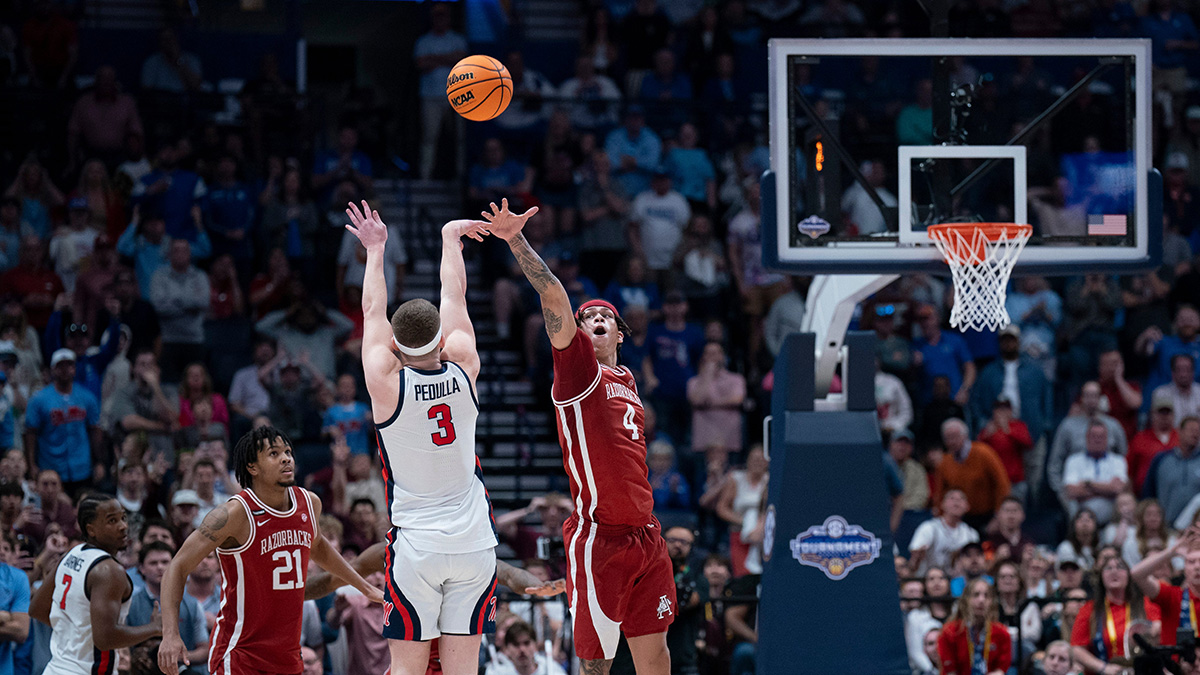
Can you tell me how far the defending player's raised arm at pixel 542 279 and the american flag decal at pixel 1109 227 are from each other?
384 cm

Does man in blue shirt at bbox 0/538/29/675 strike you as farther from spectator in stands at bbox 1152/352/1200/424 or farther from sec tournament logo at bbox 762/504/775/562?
spectator in stands at bbox 1152/352/1200/424

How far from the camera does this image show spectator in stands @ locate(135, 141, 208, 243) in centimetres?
1523

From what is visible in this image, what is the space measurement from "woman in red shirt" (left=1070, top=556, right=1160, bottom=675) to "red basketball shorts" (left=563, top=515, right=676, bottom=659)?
4371 millimetres

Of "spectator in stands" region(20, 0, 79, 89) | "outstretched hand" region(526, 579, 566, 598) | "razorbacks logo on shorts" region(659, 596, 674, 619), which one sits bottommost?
"razorbacks logo on shorts" region(659, 596, 674, 619)

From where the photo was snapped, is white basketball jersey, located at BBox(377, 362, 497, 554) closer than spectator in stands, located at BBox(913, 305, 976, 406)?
Yes

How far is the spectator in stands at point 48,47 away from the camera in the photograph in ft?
53.4

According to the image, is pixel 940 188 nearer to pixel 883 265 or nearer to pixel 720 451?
pixel 883 265

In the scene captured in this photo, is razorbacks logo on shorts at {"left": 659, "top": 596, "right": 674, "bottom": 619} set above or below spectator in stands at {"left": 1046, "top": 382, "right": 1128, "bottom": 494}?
below

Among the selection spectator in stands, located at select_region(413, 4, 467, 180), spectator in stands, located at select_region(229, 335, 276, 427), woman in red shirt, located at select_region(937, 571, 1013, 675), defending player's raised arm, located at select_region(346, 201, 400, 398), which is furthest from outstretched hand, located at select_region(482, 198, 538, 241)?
spectator in stands, located at select_region(413, 4, 467, 180)

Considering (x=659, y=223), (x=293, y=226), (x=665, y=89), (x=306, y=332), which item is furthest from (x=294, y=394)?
(x=665, y=89)

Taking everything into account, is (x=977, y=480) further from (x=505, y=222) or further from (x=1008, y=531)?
(x=505, y=222)

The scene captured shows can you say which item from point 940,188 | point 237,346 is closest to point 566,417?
point 940,188

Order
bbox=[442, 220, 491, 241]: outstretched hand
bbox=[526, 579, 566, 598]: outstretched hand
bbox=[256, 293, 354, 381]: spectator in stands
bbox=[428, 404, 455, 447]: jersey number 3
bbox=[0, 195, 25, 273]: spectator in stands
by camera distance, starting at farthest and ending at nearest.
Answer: bbox=[0, 195, 25, 273]: spectator in stands
bbox=[256, 293, 354, 381]: spectator in stands
bbox=[526, 579, 566, 598]: outstretched hand
bbox=[442, 220, 491, 241]: outstretched hand
bbox=[428, 404, 455, 447]: jersey number 3

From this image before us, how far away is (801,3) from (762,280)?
495 centimetres
